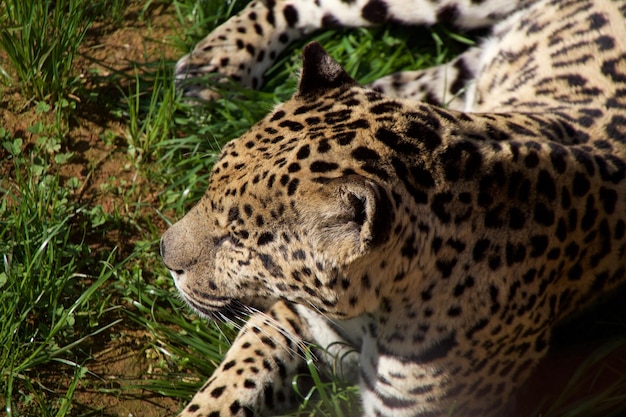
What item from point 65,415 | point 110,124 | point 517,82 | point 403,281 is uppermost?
point 517,82

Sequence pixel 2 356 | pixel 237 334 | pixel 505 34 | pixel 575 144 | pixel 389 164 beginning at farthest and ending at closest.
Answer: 1. pixel 505 34
2. pixel 237 334
3. pixel 2 356
4. pixel 575 144
5. pixel 389 164

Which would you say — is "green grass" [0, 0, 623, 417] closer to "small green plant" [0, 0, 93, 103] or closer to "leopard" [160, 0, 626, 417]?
"small green plant" [0, 0, 93, 103]

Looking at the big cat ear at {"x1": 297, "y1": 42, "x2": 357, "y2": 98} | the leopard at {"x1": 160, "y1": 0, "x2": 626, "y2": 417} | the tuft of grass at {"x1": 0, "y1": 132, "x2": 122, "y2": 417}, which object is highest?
the big cat ear at {"x1": 297, "y1": 42, "x2": 357, "y2": 98}

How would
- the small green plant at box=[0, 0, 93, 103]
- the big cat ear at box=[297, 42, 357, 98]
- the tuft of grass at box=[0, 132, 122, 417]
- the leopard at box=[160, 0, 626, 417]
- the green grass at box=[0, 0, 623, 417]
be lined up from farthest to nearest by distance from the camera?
the small green plant at box=[0, 0, 93, 103], the green grass at box=[0, 0, 623, 417], the tuft of grass at box=[0, 132, 122, 417], the big cat ear at box=[297, 42, 357, 98], the leopard at box=[160, 0, 626, 417]

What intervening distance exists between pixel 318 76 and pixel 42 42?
A: 2.52m

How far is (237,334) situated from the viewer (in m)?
5.09

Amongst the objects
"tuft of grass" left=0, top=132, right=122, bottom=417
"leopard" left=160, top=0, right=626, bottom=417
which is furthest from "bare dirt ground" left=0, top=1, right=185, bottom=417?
"leopard" left=160, top=0, right=626, bottom=417

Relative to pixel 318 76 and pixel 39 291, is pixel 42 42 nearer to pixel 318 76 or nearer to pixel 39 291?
pixel 39 291

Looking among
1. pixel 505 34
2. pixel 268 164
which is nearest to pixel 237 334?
pixel 268 164

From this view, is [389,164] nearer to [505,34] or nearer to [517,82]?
[517,82]

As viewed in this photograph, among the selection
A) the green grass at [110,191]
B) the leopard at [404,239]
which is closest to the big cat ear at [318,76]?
the leopard at [404,239]

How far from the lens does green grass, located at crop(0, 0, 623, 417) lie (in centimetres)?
492

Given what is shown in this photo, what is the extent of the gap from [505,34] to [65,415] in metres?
3.58

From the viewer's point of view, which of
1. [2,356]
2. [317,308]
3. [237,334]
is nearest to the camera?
[317,308]
